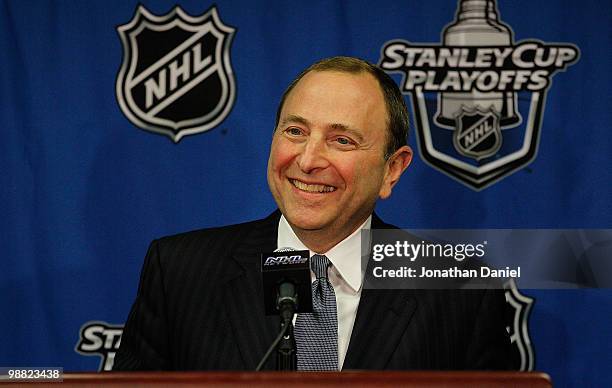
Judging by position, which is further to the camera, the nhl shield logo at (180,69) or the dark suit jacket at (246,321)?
the nhl shield logo at (180,69)

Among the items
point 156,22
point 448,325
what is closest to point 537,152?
point 448,325

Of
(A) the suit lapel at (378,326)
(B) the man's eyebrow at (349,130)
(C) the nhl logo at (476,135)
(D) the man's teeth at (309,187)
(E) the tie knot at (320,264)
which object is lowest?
(A) the suit lapel at (378,326)

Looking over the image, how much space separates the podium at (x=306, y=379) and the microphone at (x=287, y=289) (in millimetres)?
247

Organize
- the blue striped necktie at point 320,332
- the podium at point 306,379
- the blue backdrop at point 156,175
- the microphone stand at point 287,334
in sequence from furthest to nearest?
the blue backdrop at point 156,175 → the blue striped necktie at point 320,332 → the microphone stand at point 287,334 → the podium at point 306,379

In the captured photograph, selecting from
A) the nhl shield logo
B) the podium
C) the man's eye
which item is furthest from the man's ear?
the podium

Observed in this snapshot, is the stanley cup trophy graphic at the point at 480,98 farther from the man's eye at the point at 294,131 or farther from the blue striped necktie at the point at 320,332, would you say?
the blue striped necktie at the point at 320,332

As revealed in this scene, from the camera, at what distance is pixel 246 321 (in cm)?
159

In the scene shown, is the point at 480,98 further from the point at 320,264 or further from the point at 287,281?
the point at 287,281

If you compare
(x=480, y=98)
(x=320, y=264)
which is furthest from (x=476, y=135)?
(x=320, y=264)

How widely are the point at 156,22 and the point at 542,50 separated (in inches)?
45.4

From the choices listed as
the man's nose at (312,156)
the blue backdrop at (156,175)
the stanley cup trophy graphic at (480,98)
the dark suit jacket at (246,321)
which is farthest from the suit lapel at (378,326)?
the stanley cup trophy graphic at (480,98)

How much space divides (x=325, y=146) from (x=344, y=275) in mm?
285

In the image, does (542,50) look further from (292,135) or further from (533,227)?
(292,135)

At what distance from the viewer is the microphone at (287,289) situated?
104 centimetres
